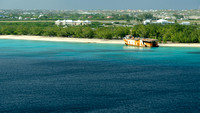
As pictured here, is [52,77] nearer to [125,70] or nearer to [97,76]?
[97,76]

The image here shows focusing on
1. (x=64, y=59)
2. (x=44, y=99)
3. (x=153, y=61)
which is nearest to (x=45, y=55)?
(x=64, y=59)

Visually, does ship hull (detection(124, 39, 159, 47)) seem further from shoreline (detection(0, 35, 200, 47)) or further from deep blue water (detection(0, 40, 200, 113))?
deep blue water (detection(0, 40, 200, 113))

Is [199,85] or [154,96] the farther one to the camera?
[199,85]

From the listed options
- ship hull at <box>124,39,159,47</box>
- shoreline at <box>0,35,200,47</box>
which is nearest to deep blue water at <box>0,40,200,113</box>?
ship hull at <box>124,39,159,47</box>

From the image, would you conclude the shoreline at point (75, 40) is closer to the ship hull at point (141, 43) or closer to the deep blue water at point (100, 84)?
the ship hull at point (141, 43)

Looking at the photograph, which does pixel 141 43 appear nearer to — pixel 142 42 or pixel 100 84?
pixel 142 42

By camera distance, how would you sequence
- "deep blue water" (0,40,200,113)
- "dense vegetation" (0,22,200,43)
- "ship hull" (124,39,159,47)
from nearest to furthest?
"deep blue water" (0,40,200,113) → "ship hull" (124,39,159,47) → "dense vegetation" (0,22,200,43)

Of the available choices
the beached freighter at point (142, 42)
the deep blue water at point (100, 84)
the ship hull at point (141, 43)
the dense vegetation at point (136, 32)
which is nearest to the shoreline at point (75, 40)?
the dense vegetation at point (136, 32)

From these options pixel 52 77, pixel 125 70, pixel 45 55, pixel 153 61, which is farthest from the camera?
pixel 45 55

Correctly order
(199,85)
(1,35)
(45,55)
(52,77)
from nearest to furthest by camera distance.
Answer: (199,85), (52,77), (45,55), (1,35)
